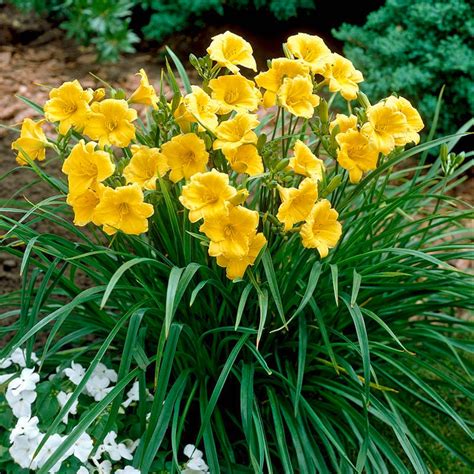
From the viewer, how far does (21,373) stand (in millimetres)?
2025

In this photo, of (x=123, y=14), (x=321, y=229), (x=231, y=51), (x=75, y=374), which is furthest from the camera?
(x=123, y=14)

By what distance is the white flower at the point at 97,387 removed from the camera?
81.1 inches

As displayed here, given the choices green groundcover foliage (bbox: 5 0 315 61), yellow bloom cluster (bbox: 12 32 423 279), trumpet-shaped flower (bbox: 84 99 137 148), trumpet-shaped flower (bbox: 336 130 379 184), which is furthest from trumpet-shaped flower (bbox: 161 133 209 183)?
green groundcover foliage (bbox: 5 0 315 61)

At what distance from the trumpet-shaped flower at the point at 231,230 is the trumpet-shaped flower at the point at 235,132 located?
19cm

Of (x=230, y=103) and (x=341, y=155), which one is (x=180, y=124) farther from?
(x=341, y=155)

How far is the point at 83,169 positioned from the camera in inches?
69.2

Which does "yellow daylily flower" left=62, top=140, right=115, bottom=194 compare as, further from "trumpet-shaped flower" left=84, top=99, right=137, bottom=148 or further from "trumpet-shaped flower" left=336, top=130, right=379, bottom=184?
"trumpet-shaped flower" left=336, top=130, right=379, bottom=184

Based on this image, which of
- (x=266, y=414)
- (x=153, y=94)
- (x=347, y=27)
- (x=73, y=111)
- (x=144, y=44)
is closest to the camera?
(x=73, y=111)

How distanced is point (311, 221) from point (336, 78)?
1.50ft

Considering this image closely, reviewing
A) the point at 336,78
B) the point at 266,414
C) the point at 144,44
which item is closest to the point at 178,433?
the point at 266,414

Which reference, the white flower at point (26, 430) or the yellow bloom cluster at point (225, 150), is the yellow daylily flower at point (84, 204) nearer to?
the yellow bloom cluster at point (225, 150)

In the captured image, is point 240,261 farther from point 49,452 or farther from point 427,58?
point 427,58

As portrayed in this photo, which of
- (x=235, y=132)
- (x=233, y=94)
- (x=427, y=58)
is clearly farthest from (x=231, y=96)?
(x=427, y=58)

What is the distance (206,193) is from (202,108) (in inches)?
9.6
